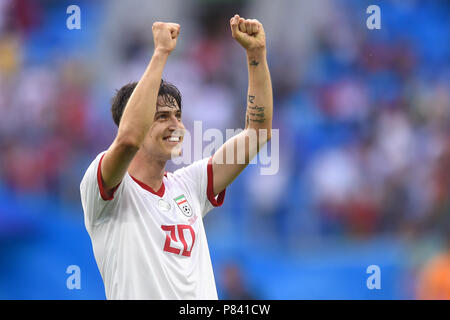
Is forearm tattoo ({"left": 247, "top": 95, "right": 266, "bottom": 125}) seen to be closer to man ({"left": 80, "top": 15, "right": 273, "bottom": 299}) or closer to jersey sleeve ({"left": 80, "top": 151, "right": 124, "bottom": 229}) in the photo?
man ({"left": 80, "top": 15, "right": 273, "bottom": 299})

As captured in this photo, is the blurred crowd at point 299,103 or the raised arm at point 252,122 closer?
the raised arm at point 252,122

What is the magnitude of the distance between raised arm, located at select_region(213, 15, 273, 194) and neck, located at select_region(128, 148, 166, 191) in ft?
1.18

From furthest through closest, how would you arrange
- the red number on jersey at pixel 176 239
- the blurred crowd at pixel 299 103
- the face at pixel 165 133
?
the blurred crowd at pixel 299 103, the face at pixel 165 133, the red number on jersey at pixel 176 239

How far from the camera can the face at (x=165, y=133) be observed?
3180 millimetres

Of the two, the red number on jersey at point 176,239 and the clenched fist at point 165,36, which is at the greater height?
the clenched fist at point 165,36

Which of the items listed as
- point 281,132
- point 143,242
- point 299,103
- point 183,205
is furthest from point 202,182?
point 299,103

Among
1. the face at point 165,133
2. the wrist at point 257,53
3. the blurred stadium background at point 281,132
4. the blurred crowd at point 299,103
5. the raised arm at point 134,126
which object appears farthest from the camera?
the blurred crowd at point 299,103

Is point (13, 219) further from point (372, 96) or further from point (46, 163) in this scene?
point (372, 96)

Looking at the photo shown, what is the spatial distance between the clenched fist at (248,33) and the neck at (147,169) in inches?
29.7

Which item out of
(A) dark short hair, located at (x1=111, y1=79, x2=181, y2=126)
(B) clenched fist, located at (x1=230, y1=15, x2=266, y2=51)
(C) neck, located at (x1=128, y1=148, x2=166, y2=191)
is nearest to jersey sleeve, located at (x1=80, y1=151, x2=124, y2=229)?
(C) neck, located at (x1=128, y1=148, x2=166, y2=191)

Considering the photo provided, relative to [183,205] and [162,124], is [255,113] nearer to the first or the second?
[162,124]

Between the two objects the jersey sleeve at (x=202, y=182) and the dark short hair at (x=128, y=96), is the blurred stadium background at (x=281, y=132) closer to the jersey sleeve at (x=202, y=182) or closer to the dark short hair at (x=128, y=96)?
the jersey sleeve at (x=202, y=182)

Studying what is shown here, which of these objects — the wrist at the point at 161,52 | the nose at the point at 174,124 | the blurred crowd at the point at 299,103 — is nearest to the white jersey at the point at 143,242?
the nose at the point at 174,124

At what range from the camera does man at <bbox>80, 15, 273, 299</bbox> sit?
9.30ft
